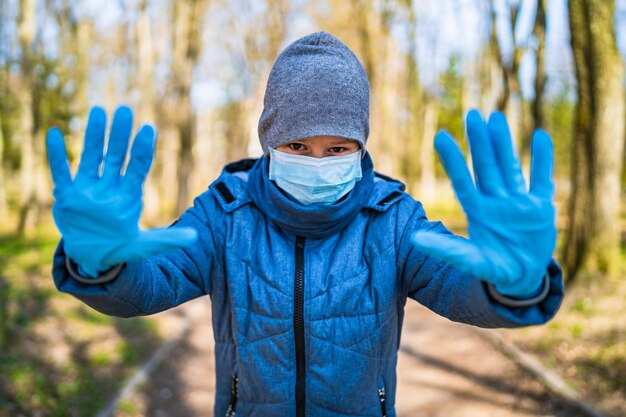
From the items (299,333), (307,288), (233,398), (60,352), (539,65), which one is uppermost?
(539,65)

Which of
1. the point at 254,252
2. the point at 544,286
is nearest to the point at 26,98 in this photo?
the point at 254,252

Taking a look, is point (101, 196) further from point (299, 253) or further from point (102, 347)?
point (102, 347)

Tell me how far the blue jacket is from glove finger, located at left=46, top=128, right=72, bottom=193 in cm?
36

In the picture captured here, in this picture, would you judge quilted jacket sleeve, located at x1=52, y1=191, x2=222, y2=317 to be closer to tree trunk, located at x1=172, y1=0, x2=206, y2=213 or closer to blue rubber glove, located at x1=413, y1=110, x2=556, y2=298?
blue rubber glove, located at x1=413, y1=110, x2=556, y2=298

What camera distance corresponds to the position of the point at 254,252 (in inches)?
73.7

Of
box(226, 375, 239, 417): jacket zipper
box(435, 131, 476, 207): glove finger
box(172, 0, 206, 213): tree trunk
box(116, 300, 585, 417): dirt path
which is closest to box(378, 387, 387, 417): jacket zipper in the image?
box(226, 375, 239, 417): jacket zipper

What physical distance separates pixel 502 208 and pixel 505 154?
5.4 inches

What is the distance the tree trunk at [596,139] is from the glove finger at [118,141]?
253 inches

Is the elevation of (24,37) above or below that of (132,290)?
above

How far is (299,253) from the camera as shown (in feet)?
6.06

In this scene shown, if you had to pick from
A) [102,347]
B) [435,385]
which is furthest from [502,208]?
[102,347]

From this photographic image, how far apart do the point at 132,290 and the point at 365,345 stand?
746mm

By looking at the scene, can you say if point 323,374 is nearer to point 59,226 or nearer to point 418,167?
point 59,226

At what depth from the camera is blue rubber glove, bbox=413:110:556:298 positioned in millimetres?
1411
